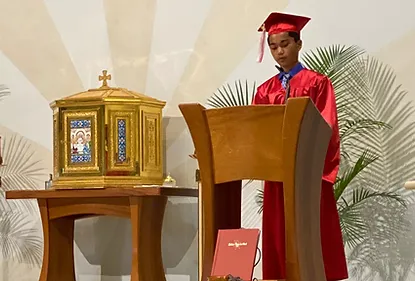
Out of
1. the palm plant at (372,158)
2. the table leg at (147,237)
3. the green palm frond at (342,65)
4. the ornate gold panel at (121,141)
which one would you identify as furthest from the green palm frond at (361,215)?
the ornate gold panel at (121,141)

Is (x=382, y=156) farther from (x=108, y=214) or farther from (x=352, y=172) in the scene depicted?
(x=108, y=214)

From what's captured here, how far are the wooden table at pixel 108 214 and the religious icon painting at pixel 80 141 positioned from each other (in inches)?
7.9

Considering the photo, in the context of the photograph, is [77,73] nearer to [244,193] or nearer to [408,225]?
[244,193]

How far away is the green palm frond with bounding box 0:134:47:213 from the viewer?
488cm

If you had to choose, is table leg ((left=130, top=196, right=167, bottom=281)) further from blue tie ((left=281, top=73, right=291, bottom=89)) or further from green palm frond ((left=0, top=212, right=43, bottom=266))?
blue tie ((left=281, top=73, right=291, bottom=89))

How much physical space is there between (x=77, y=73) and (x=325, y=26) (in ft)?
5.06

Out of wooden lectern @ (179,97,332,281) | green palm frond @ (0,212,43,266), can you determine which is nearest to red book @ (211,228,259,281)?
wooden lectern @ (179,97,332,281)

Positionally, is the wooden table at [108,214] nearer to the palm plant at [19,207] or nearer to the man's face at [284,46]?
the palm plant at [19,207]

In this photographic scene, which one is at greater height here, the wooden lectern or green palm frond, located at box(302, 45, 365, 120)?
green palm frond, located at box(302, 45, 365, 120)

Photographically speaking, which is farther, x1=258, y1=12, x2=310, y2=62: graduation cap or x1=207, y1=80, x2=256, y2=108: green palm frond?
x1=207, y1=80, x2=256, y2=108: green palm frond

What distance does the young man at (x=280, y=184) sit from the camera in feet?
9.52

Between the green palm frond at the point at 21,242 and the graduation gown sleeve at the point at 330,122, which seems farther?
the green palm frond at the point at 21,242

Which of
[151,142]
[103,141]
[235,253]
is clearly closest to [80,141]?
[103,141]

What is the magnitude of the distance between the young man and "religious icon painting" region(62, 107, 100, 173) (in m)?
1.26
